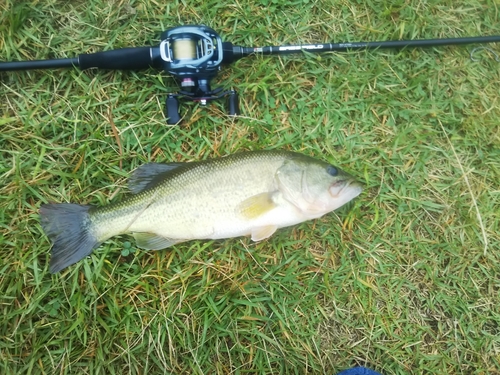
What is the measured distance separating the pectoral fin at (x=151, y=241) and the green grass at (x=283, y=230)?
0.48 ft

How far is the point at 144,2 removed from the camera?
3.16m

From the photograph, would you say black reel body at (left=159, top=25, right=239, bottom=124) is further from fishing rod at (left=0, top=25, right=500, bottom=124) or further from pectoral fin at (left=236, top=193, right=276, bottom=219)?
pectoral fin at (left=236, top=193, right=276, bottom=219)

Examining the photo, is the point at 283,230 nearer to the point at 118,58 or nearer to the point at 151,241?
the point at 151,241

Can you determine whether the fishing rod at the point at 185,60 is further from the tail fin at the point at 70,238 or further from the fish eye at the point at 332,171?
the tail fin at the point at 70,238

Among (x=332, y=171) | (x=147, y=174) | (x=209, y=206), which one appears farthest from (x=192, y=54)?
(x=332, y=171)

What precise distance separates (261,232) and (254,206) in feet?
0.66

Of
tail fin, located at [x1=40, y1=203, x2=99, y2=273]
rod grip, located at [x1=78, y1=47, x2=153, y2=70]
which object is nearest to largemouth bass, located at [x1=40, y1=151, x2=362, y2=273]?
tail fin, located at [x1=40, y1=203, x2=99, y2=273]

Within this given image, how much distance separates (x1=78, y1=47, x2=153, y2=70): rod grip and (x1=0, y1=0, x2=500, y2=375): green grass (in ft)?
0.55

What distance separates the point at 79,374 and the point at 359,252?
7.12 feet

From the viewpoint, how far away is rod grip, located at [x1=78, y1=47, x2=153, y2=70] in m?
2.90

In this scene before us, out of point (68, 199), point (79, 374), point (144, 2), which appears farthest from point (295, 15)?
point (79, 374)

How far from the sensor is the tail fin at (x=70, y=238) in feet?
8.87

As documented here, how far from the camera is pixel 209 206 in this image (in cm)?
267

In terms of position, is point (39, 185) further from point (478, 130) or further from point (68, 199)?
point (478, 130)
